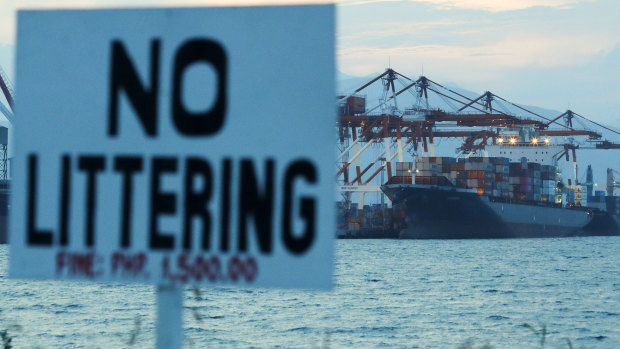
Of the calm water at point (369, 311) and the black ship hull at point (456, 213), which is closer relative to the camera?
the calm water at point (369, 311)

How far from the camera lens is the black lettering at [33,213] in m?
2.76

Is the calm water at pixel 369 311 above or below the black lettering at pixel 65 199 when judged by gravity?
below

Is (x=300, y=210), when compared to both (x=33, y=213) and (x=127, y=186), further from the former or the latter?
(x=33, y=213)

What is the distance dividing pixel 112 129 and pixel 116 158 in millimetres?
88

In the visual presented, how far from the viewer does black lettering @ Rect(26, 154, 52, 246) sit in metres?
2.76

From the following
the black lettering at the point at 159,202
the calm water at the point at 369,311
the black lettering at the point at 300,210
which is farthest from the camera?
the calm water at the point at 369,311

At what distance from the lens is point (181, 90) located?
106 inches

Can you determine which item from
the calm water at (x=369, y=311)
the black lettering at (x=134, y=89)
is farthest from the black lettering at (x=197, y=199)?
the calm water at (x=369, y=311)

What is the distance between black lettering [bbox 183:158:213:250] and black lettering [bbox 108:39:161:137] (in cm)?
17

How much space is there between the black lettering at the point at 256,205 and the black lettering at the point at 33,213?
0.61 metres

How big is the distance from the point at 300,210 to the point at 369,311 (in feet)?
110

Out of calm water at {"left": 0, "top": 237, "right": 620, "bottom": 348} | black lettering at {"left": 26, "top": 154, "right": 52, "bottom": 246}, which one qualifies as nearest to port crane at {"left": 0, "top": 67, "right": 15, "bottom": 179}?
calm water at {"left": 0, "top": 237, "right": 620, "bottom": 348}

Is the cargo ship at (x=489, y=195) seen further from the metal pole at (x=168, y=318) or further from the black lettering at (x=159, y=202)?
the black lettering at (x=159, y=202)

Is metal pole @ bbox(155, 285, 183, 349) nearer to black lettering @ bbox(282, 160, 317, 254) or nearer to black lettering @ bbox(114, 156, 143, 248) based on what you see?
black lettering @ bbox(114, 156, 143, 248)
